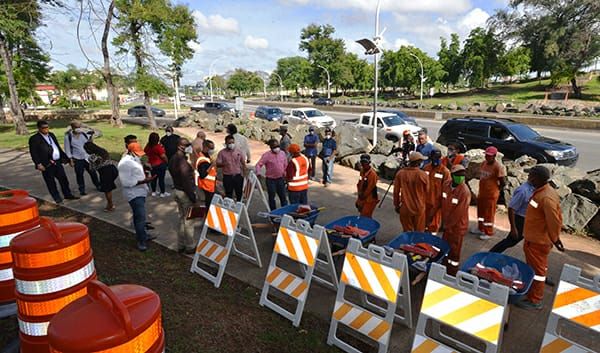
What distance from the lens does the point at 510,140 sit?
1213 centimetres

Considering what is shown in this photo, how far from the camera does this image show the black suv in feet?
37.2

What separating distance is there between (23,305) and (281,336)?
7.90ft

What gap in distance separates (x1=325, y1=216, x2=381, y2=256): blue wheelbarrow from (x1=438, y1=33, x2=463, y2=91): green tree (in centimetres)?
5552

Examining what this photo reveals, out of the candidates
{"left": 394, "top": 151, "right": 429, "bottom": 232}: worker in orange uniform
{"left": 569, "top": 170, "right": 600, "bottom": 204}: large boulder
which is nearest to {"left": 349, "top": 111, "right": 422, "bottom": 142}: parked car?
{"left": 569, "top": 170, "right": 600, "bottom": 204}: large boulder

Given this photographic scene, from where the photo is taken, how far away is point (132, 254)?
231 inches

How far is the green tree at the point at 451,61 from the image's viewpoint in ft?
181

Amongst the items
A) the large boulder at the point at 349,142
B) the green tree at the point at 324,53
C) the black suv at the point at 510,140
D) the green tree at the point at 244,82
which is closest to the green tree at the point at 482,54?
the green tree at the point at 324,53

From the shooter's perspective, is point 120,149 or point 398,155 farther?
point 120,149

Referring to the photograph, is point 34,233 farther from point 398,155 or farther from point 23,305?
point 398,155

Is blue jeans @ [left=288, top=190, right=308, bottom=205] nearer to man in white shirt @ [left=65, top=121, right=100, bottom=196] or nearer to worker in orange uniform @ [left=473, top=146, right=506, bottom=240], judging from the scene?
worker in orange uniform @ [left=473, top=146, right=506, bottom=240]

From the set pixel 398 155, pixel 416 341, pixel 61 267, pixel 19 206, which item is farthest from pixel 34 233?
pixel 398 155

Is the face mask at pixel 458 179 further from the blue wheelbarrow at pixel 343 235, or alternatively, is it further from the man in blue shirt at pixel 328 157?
the man in blue shirt at pixel 328 157

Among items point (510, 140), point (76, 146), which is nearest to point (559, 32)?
point (510, 140)

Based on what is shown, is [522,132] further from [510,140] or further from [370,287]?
[370,287]
